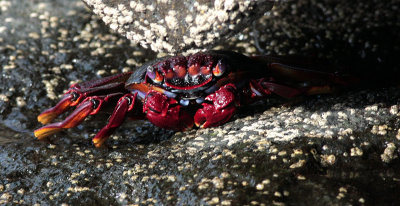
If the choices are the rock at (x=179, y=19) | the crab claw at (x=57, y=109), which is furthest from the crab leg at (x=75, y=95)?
the rock at (x=179, y=19)

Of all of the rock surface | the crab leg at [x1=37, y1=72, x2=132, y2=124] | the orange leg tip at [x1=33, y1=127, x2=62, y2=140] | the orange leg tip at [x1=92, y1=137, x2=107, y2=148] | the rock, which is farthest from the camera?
the crab leg at [x1=37, y1=72, x2=132, y2=124]

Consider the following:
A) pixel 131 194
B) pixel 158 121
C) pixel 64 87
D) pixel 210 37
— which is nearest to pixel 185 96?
pixel 158 121

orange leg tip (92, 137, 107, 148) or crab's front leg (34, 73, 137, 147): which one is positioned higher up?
crab's front leg (34, 73, 137, 147)

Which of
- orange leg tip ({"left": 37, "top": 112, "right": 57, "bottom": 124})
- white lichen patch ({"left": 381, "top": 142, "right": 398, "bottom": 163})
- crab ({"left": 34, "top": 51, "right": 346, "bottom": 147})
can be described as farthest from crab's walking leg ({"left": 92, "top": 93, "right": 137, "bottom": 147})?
white lichen patch ({"left": 381, "top": 142, "right": 398, "bottom": 163})

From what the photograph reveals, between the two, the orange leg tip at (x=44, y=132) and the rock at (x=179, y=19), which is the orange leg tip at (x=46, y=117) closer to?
the orange leg tip at (x=44, y=132)

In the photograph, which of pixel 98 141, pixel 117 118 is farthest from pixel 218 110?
pixel 98 141

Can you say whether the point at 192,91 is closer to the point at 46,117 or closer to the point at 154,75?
the point at 154,75

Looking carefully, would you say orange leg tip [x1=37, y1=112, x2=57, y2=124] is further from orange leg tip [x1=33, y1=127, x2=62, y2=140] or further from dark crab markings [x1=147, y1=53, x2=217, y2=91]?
dark crab markings [x1=147, y1=53, x2=217, y2=91]
